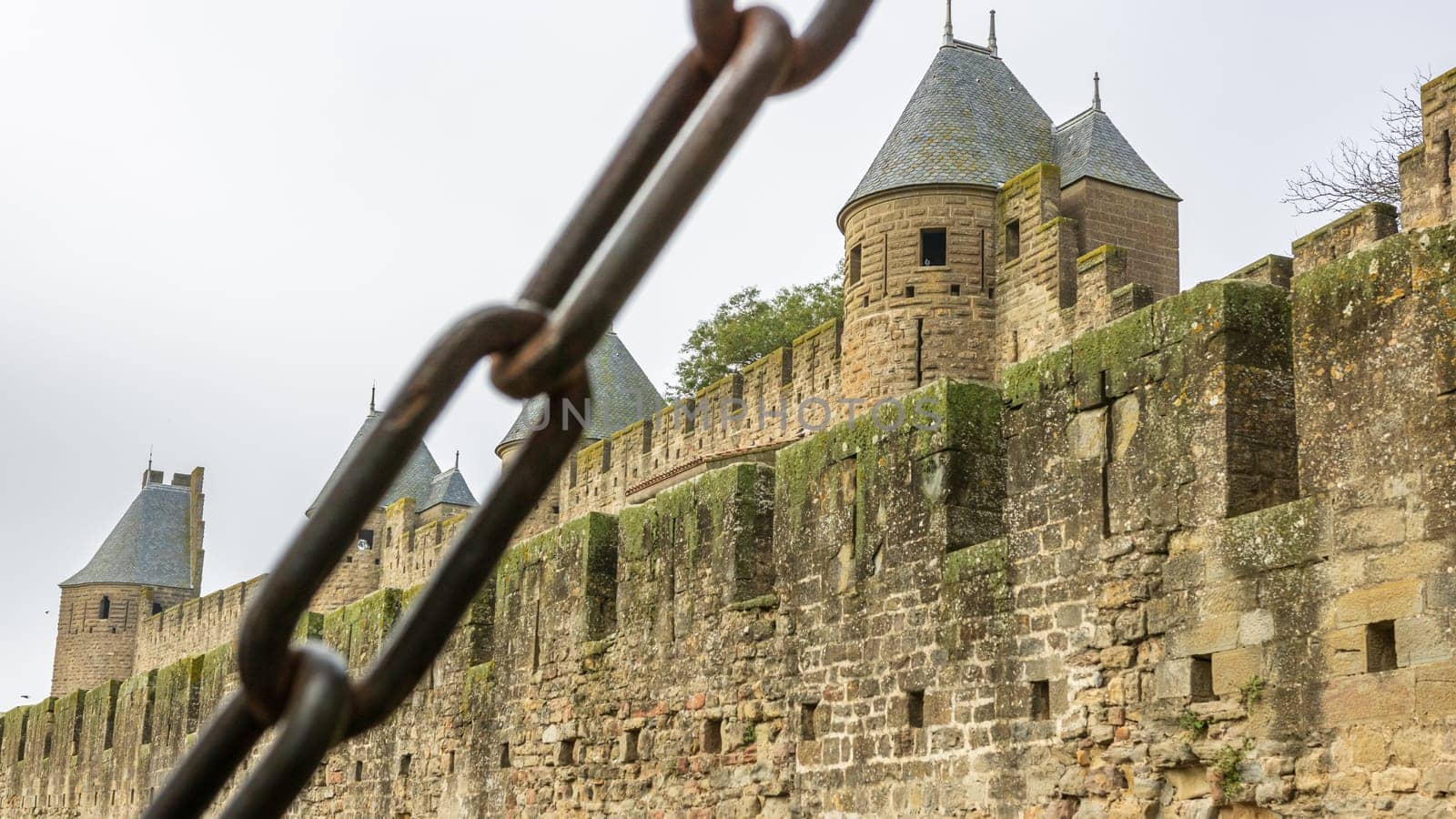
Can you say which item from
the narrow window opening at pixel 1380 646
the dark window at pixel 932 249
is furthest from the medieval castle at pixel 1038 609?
the dark window at pixel 932 249

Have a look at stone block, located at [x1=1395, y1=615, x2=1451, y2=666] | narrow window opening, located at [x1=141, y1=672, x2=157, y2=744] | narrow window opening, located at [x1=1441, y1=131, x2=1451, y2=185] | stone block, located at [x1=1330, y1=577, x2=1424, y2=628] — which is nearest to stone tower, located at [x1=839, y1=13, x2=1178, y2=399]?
narrow window opening, located at [x1=1441, y1=131, x2=1451, y2=185]

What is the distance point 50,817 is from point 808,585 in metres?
18.1

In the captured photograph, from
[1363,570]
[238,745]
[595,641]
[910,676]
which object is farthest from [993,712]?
[238,745]

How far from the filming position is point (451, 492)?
164 feet

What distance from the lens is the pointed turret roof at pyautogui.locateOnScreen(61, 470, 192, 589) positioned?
53500mm

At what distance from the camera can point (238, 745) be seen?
123cm

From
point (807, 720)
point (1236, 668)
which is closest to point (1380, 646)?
point (1236, 668)

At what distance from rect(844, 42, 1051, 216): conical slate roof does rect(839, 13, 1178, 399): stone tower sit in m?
0.02

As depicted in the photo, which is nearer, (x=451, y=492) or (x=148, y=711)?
(x=148, y=711)

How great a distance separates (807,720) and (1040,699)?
1900 mm

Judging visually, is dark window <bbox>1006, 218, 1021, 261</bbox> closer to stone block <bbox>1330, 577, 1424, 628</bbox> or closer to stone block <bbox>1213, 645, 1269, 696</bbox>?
stone block <bbox>1213, 645, 1269, 696</bbox>

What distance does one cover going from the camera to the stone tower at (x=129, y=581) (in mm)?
52344

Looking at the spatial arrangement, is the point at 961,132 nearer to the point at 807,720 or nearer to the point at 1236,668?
the point at 807,720

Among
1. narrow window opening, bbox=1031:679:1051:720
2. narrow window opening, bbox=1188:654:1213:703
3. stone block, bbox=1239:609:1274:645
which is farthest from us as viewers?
narrow window opening, bbox=1031:679:1051:720
